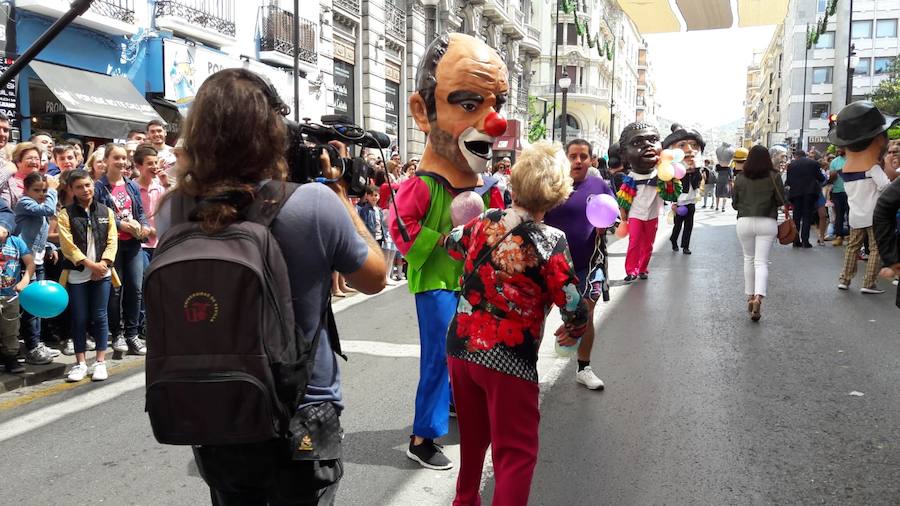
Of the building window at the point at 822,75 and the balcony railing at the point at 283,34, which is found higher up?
the building window at the point at 822,75

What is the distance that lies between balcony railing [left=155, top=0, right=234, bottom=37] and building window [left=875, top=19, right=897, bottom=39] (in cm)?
5446

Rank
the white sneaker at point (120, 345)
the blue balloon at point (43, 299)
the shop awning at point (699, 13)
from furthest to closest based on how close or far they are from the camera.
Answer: the shop awning at point (699, 13) → the white sneaker at point (120, 345) → the blue balloon at point (43, 299)

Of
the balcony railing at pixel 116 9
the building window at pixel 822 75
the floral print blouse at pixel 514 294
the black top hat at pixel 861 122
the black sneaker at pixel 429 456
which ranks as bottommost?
the black sneaker at pixel 429 456

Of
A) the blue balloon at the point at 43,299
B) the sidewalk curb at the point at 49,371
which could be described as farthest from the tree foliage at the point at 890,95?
the blue balloon at the point at 43,299

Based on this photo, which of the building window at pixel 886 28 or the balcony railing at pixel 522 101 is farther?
the building window at pixel 886 28

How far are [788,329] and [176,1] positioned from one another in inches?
553

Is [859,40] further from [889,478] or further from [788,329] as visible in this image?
[889,478]

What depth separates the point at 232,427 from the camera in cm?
185

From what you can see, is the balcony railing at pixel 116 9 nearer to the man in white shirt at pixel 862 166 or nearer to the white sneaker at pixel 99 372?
the white sneaker at pixel 99 372

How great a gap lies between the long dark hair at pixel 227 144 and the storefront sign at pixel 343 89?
20520 mm

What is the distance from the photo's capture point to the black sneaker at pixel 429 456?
153 inches

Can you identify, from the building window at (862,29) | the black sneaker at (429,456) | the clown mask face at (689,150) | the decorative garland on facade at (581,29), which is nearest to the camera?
the black sneaker at (429,456)

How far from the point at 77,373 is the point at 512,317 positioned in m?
4.13

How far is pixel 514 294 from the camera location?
288 centimetres
